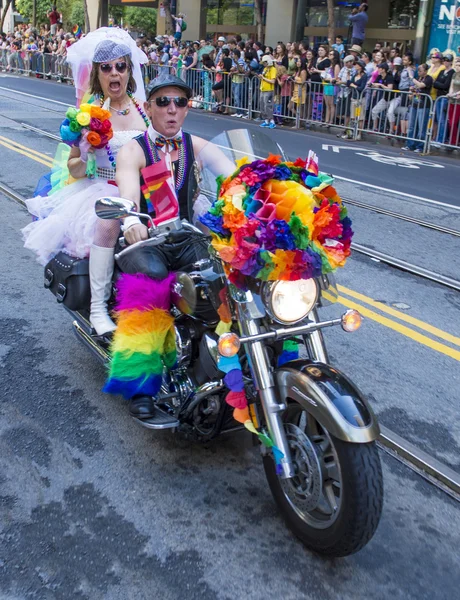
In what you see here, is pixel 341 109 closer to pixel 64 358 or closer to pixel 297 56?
pixel 297 56

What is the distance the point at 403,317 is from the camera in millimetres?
5301

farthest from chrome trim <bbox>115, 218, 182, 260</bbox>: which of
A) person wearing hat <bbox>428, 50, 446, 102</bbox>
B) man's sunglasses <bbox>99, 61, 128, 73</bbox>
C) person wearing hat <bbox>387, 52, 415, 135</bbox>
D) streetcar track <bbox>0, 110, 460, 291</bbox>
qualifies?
person wearing hat <bbox>387, 52, 415, 135</bbox>

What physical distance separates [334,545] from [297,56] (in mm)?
15451

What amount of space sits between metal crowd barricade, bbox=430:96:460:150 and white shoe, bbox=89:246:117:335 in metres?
11.0

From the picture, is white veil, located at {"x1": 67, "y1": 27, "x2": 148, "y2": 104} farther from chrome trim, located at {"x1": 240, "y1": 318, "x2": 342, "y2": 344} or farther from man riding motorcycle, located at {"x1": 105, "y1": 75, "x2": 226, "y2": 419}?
chrome trim, located at {"x1": 240, "y1": 318, "x2": 342, "y2": 344}

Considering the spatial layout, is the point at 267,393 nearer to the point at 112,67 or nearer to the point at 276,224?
the point at 276,224

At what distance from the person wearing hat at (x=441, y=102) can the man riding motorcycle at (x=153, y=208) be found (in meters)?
10.7

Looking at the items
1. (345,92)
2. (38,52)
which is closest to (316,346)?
(345,92)

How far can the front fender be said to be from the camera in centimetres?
254

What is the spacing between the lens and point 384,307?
5492mm

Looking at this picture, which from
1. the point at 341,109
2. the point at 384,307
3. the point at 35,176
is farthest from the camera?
the point at 341,109

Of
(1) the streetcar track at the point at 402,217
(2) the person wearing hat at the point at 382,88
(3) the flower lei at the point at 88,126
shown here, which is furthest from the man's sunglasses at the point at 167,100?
(2) the person wearing hat at the point at 382,88

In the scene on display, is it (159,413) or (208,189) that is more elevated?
(208,189)

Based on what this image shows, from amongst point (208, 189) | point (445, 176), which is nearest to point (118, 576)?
point (208, 189)
